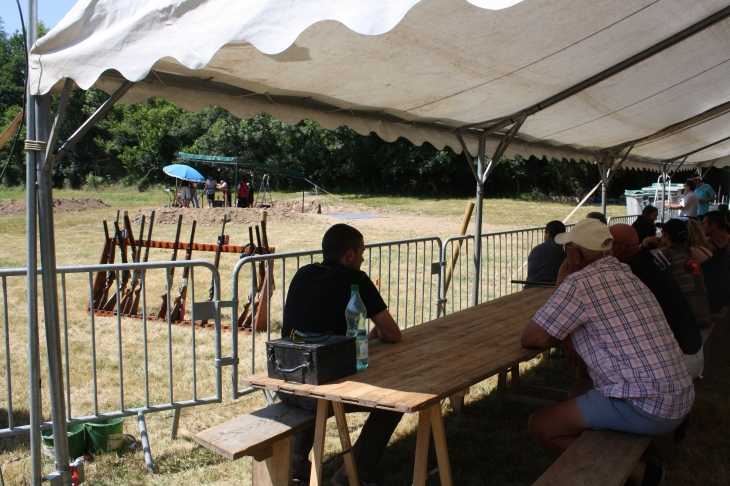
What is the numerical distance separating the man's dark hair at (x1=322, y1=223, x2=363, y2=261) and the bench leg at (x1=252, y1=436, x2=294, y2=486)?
95cm

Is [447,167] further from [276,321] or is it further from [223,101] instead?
[223,101]

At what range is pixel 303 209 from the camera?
2875cm

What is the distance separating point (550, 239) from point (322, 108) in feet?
8.93

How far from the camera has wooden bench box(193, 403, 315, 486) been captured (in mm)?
2688

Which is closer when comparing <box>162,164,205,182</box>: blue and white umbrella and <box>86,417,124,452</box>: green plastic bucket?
<box>86,417,124,452</box>: green plastic bucket

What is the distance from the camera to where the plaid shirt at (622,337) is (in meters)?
2.74

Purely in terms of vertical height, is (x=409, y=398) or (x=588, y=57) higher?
(x=588, y=57)

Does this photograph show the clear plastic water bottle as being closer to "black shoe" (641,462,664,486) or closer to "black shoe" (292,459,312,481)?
"black shoe" (292,459,312,481)

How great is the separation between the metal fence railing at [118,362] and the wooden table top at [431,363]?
144cm

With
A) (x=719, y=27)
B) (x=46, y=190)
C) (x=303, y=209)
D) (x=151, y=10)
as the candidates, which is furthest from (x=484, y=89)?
(x=303, y=209)

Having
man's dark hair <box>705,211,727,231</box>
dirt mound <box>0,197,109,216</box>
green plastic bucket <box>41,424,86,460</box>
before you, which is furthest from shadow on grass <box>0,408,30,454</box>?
dirt mound <box>0,197,109,216</box>

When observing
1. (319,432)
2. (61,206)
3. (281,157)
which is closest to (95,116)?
(319,432)

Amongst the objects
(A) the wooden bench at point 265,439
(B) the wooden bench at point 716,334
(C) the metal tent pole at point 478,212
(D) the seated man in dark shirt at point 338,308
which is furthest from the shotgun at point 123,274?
(B) the wooden bench at point 716,334

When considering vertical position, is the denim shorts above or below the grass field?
above
